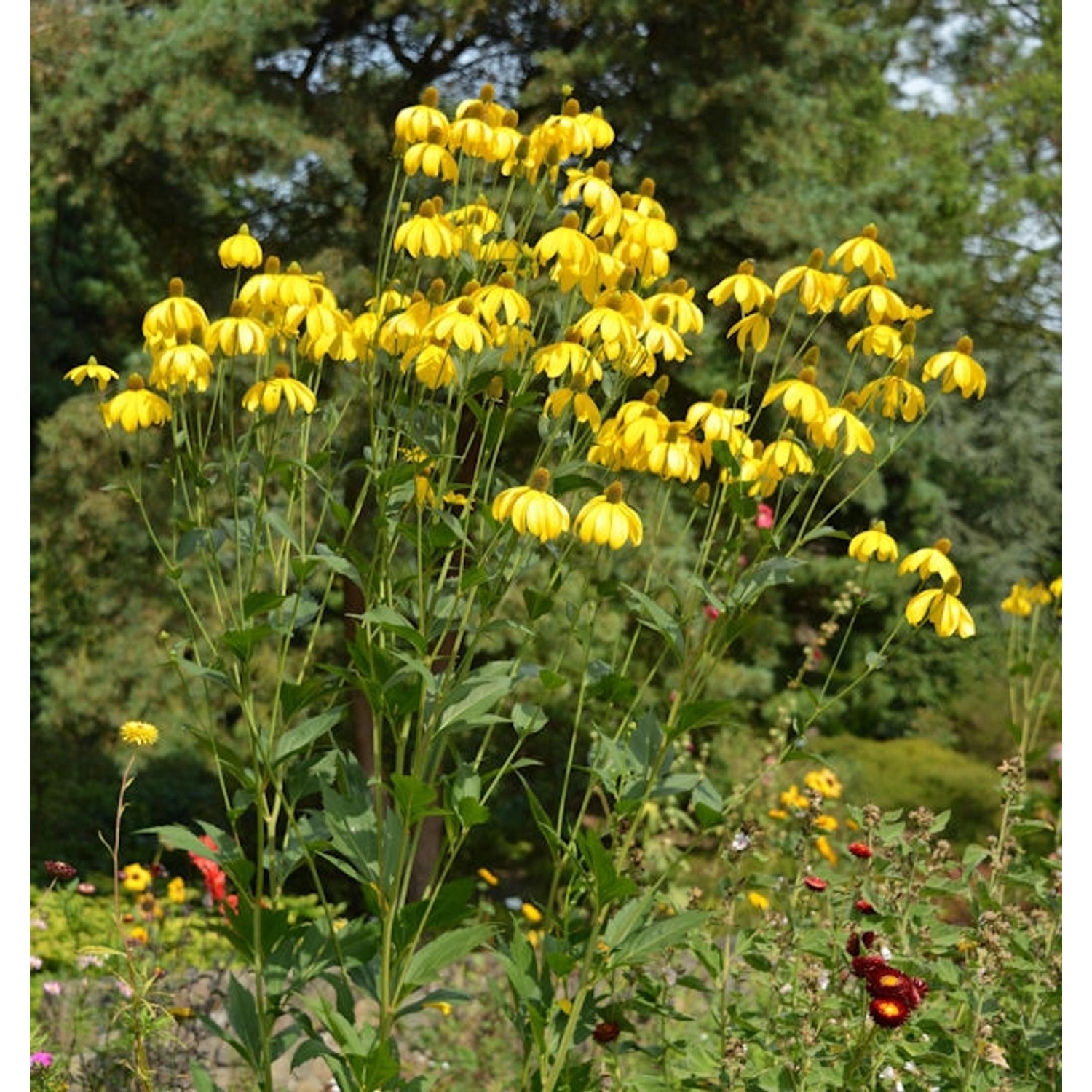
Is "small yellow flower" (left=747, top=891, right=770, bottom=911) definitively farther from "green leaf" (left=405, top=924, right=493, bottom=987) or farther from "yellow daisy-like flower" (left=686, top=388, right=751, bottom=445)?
"yellow daisy-like flower" (left=686, top=388, right=751, bottom=445)

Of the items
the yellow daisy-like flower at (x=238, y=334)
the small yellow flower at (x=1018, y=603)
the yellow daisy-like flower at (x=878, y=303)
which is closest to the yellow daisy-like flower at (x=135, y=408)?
the yellow daisy-like flower at (x=238, y=334)

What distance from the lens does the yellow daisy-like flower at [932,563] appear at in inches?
85.2

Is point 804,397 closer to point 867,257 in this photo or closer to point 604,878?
point 867,257

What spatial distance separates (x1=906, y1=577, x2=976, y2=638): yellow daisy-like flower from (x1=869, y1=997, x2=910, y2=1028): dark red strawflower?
557 mm

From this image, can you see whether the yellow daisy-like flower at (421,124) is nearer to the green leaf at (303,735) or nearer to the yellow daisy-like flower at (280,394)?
the yellow daisy-like flower at (280,394)

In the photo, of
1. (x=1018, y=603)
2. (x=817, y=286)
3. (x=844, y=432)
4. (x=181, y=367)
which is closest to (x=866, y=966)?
(x=844, y=432)

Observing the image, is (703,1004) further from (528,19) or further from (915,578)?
(915,578)

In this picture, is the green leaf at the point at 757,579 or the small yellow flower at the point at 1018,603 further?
the small yellow flower at the point at 1018,603

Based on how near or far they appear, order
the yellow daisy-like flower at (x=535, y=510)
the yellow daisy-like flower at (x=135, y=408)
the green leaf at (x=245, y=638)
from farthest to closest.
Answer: the yellow daisy-like flower at (x=135, y=408) → the green leaf at (x=245, y=638) → the yellow daisy-like flower at (x=535, y=510)

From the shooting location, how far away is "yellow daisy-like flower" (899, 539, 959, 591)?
7.10 feet

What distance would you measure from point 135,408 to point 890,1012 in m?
1.39

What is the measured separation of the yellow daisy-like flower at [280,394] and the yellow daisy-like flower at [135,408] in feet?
0.47

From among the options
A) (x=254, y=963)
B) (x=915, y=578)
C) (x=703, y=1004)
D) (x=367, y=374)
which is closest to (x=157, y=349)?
(x=367, y=374)

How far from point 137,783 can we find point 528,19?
4.43 metres
